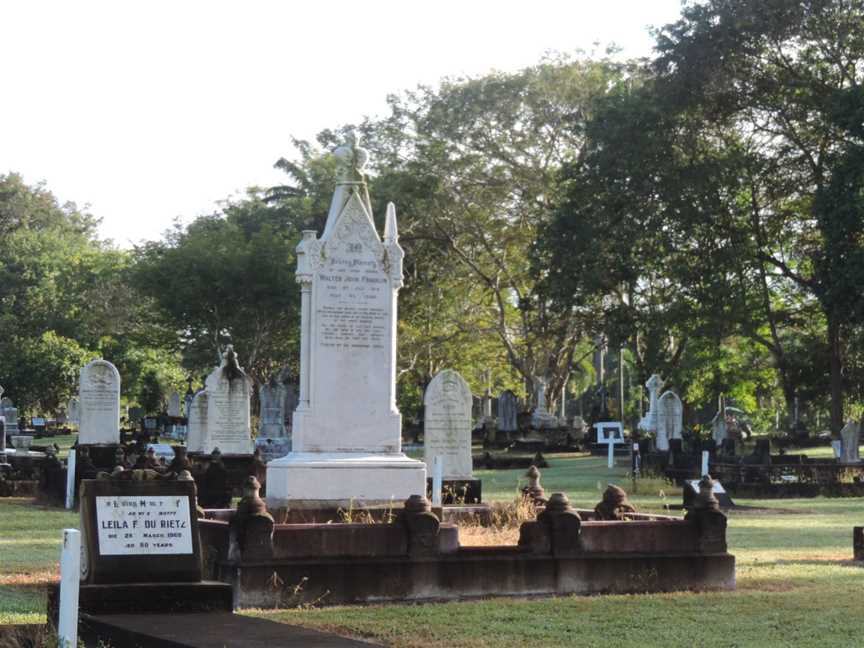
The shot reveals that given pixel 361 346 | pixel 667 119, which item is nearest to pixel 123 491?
pixel 361 346

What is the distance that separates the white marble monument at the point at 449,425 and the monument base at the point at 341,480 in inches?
381

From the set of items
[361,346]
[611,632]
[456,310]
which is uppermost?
[456,310]

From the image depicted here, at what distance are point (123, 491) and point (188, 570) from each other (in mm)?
758

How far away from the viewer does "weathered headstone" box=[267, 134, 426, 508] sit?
57.1 ft

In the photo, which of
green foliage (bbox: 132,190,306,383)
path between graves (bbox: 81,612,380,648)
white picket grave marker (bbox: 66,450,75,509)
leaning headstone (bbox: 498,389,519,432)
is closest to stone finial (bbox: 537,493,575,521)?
path between graves (bbox: 81,612,380,648)

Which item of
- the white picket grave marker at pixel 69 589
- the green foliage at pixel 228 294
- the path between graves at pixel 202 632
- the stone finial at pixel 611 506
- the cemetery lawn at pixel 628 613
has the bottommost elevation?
the cemetery lawn at pixel 628 613

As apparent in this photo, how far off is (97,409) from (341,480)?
61.0ft

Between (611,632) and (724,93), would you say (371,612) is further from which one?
(724,93)

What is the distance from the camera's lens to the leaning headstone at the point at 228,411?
3734cm

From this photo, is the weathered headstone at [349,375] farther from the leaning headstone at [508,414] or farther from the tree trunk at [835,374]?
the leaning headstone at [508,414]

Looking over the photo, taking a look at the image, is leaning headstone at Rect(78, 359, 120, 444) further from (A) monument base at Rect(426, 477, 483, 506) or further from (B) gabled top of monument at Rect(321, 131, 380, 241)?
(B) gabled top of monument at Rect(321, 131, 380, 241)

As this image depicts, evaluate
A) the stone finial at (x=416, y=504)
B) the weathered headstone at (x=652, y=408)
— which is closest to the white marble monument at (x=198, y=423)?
the weathered headstone at (x=652, y=408)

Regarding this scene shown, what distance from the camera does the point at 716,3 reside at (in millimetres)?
50656

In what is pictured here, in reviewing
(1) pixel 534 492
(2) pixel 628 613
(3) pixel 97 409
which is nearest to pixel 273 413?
(3) pixel 97 409
